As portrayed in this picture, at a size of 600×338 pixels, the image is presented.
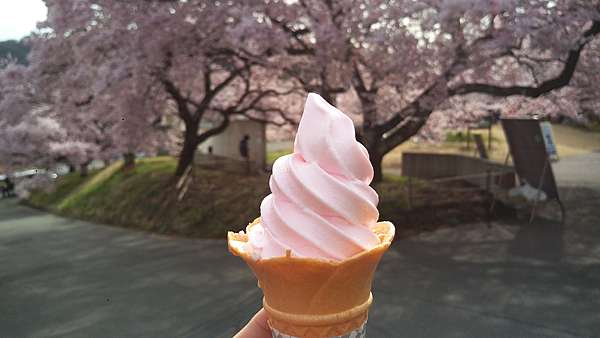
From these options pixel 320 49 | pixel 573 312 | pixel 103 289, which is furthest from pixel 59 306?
pixel 573 312

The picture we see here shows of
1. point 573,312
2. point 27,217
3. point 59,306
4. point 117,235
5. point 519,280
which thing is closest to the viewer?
point 573,312

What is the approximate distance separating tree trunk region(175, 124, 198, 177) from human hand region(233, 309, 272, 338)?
14.2 metres

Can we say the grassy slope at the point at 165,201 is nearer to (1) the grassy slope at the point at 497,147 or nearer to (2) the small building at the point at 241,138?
(2) the small building at the point at 241,138

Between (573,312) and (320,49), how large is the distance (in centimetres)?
662

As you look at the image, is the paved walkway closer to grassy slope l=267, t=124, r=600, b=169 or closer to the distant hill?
the distant hill

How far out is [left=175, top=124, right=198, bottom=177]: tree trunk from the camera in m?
16.1

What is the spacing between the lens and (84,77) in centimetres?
1170

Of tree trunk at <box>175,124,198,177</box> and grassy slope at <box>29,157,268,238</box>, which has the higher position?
tree trunk at <box>175,124,198,177</box>

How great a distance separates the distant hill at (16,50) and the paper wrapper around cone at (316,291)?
12680mm

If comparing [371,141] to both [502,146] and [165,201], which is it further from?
[502,146]

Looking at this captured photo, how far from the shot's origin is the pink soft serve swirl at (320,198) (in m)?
2.09

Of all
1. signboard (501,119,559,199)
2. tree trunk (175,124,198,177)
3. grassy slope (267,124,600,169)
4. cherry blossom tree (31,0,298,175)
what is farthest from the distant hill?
signboard (501,119,559,199)

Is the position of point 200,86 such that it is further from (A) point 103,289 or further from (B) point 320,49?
(A) point 103,289

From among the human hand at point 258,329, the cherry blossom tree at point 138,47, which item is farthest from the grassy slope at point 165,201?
the human hand at point 258,329
